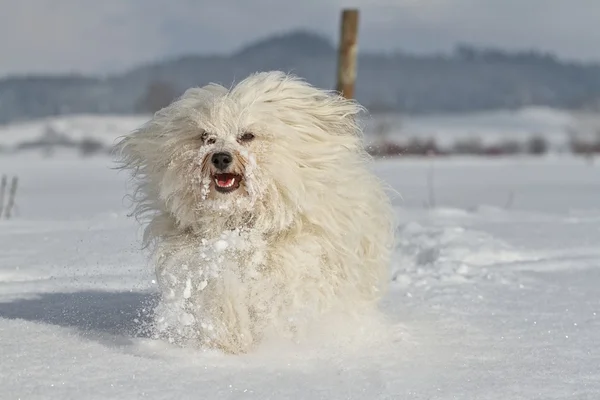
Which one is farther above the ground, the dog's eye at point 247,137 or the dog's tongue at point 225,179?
the dog's eye at point 247,137

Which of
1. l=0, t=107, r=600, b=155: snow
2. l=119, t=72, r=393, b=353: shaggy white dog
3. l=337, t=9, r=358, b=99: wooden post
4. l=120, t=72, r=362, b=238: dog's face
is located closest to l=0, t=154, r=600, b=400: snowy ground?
l=119, t=72, r=393, b=353: shaggy white dog

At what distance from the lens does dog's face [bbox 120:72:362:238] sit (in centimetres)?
400

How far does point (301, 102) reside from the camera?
445 cm

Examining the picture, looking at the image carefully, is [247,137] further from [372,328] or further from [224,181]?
[372,328]

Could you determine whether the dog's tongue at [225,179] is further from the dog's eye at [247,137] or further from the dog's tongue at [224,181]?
the dog's eye at [247,137]

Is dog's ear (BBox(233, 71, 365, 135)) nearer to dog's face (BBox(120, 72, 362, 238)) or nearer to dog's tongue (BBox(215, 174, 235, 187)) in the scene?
dog's face (BBox(120, 72, 362, 238))

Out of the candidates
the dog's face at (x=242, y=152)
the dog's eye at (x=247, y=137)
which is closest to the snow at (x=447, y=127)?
the dog's face at (x=242, y=152)

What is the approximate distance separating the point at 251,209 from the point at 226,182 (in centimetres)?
18

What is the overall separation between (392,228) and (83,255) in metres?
2.78

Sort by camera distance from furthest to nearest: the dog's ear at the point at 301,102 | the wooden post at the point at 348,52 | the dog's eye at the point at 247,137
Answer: the wooden post at the point at 348,52, the dog's ear at the point at 301,102, the dog's eye at the point at 247,137

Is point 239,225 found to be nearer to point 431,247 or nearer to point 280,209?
point 280,209

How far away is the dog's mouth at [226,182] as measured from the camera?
13.0 ft

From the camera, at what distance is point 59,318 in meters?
4.39

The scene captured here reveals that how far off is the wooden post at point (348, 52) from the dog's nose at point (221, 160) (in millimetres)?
6620
